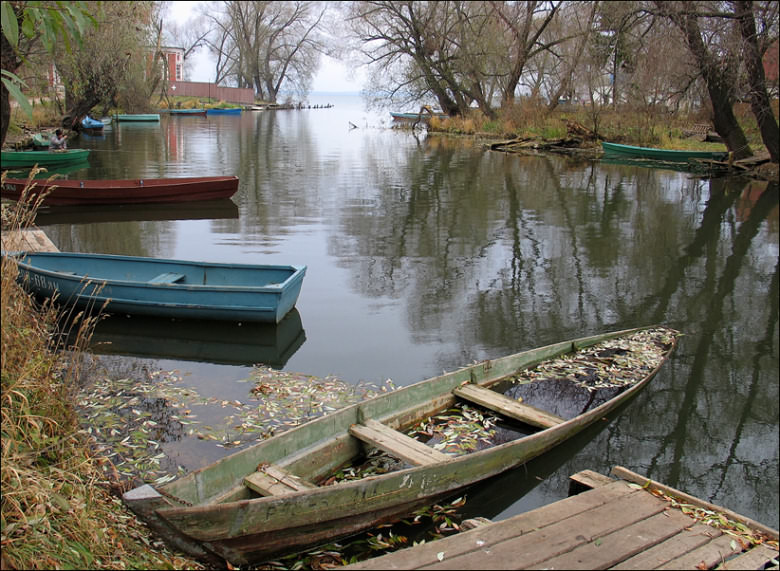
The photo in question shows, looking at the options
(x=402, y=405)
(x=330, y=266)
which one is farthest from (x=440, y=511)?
(x=330, y=266)

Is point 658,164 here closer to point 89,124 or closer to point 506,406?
point 506,406

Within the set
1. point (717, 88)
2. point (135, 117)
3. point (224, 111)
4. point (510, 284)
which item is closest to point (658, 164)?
point (717, 88)

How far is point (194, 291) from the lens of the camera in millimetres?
9570

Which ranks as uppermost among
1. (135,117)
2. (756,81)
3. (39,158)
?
(135,117)

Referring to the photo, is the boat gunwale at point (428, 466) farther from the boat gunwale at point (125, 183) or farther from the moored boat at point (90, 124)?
the moored boat at point (90, 124)

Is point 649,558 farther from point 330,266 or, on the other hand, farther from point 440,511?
point 330,266

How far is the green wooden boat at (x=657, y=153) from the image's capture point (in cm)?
2750

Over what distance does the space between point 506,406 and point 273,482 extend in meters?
2.55

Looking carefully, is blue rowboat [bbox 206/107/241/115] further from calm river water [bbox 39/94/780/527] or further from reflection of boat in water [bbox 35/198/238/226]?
reflection of boat in water [bbox 35/198/238/226]

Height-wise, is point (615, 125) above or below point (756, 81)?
below

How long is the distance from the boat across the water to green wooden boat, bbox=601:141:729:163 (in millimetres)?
17818

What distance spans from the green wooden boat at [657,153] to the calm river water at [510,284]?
5.40 ft

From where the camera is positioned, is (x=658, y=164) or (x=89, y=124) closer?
(x=658, y=164)

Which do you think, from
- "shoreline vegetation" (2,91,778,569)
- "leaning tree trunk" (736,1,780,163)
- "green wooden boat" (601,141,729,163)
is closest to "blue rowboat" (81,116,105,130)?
"green wooden boat" (601,141,729,163)
